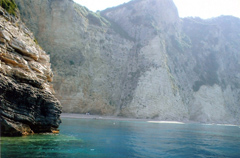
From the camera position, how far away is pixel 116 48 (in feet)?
194

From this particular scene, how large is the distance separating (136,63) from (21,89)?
4577cm

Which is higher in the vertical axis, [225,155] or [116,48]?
[116,48]

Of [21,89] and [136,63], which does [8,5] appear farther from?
[136,63]

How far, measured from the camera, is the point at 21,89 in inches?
597

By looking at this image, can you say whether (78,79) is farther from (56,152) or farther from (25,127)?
(56,152)

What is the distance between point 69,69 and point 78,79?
9.38ft

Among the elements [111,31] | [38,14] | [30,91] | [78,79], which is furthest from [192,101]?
[30,91]

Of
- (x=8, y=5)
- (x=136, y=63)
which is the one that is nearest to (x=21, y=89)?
(x=8, y=5)

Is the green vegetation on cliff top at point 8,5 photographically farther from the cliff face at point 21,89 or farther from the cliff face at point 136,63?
the cliff face at point 136,63

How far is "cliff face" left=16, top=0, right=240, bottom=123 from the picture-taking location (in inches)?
1802

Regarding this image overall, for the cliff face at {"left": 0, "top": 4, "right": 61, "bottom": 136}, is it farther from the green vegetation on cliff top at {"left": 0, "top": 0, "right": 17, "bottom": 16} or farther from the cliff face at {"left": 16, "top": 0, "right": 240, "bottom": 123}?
the cliff face at {"left": 16, "top": 0, "right": 240, "bottom": 123}

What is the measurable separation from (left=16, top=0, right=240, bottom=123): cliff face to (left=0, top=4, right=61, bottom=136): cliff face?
968 inches

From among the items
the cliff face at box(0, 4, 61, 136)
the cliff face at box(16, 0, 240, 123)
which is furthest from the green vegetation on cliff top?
the cliff face at box(16, 0, 240, 123)

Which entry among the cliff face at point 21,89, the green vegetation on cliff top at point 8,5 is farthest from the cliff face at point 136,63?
the cliff face at point 21,89
